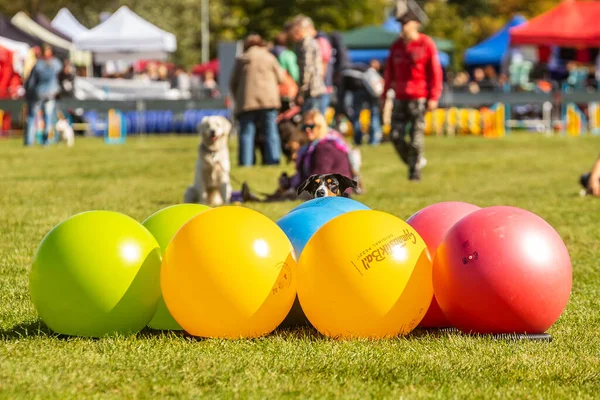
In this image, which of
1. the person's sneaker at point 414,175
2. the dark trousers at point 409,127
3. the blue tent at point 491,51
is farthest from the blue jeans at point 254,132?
the blue tent at point 491,51

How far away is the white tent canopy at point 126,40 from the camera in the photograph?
129 feet

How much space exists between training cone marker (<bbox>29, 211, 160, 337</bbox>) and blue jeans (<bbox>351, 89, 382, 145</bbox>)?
1946cm

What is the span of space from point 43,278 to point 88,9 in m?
65.6

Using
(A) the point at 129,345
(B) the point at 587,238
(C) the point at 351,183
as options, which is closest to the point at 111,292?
(A) the point at 129,345

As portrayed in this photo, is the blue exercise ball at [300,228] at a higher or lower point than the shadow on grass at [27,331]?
higher

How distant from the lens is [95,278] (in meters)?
5.61

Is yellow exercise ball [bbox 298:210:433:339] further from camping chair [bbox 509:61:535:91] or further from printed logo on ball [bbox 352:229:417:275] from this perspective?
camping chair [bbox 509:61:535:91]

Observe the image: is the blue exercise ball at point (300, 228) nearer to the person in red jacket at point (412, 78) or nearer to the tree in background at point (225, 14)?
the person in red jacket at point (412, 78)

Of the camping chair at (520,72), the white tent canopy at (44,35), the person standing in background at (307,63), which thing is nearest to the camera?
the person standing in background at (307,63)

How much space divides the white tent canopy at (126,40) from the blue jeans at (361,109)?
14957 millimetres

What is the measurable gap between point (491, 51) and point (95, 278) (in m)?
43.9

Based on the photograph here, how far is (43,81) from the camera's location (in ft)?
84.7

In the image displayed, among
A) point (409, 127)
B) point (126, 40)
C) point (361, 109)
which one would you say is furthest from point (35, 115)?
point (126, 40)

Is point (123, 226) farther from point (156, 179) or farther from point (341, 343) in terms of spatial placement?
point (156, 179)
